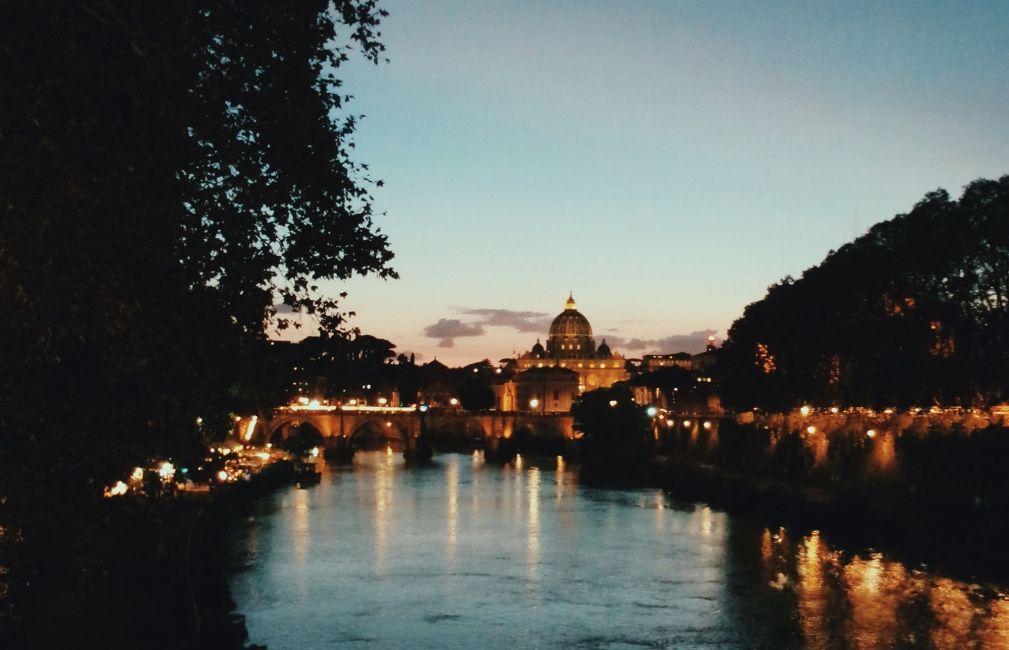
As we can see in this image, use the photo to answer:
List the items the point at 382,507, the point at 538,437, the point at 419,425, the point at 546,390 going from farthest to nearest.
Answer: the point at 546,390 → the point at 538,437 → the point at 419,425 → the point at 382,507

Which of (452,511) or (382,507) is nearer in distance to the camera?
(452,511)

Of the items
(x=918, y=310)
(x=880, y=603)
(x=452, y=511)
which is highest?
(x=918, y=310)

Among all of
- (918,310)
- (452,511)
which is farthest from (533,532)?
(918,310)

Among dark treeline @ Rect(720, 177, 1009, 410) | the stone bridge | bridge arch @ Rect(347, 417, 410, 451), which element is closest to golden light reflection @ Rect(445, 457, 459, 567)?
the stone bridge

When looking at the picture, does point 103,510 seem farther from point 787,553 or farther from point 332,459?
point 332,459

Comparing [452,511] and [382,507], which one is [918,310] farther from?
[382,507]

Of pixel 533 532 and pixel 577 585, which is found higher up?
pixel 533 532

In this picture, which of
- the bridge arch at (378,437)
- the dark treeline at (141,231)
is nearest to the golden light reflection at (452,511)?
the dark treeline at (141,231)

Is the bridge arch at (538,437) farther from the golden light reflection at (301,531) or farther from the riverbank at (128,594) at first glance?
the riverbank at (128,594)

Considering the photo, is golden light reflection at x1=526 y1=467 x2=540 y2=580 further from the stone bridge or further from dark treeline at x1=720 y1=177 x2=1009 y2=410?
the stone bridge

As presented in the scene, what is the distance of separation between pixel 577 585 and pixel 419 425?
7603cm

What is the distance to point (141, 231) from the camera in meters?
10.0

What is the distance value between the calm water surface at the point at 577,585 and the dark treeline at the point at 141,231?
520 inches

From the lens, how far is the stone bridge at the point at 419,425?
100062mm
